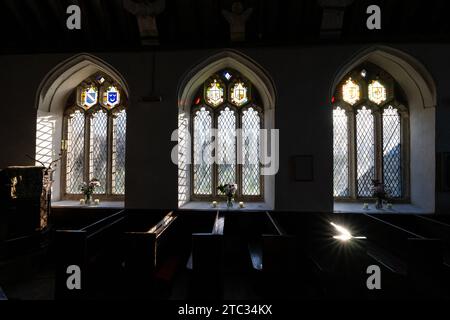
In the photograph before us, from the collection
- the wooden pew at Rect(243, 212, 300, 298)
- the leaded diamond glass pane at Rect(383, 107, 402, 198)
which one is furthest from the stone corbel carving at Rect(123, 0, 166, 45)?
the leaded diamond glass pane at Rect(383, 107, 402, 198)

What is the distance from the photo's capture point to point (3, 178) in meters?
3.37

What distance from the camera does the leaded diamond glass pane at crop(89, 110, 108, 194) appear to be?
15.8 ft

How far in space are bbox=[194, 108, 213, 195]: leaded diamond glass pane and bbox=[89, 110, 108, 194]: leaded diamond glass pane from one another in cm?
194

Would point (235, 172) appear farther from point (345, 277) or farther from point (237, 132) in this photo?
A: point (345, 277)

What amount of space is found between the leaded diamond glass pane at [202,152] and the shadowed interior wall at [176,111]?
28.0 inches

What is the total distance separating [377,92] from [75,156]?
21.0 ft

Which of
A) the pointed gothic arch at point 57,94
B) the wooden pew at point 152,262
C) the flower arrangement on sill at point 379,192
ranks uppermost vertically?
the pointed gothic arch at point 57,94

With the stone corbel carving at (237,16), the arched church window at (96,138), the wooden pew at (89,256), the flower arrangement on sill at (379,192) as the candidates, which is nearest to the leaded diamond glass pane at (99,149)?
the arched church window at (96,138)

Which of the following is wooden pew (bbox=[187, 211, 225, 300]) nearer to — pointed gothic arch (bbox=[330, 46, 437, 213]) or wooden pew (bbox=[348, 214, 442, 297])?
wooden pew (bbox=[348, 214, 442, 297])

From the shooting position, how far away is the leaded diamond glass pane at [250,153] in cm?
462

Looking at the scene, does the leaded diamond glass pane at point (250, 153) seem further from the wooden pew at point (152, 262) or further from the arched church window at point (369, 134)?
the wooden pew at point (152, 262)

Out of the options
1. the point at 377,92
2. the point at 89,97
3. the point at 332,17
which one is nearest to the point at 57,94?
the point at 89,97

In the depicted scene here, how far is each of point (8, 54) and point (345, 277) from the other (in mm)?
6544

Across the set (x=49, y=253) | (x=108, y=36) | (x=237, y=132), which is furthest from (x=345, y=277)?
(x=108, y=36)
